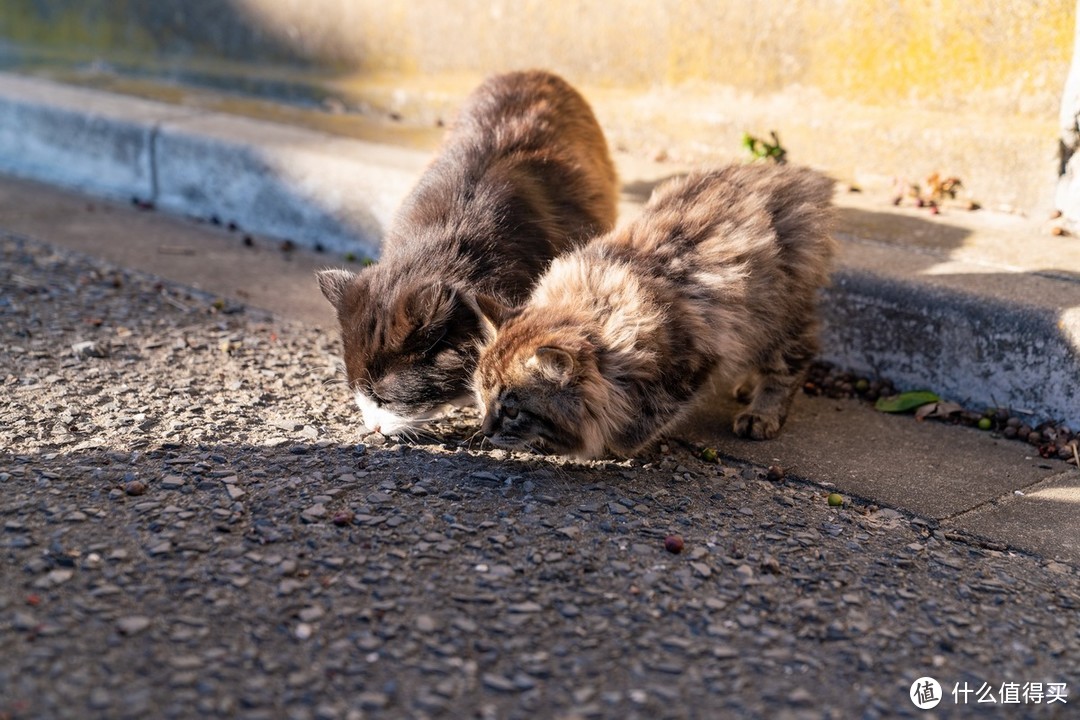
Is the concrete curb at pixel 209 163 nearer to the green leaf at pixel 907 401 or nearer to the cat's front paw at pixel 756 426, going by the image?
the cat's front paw at pixel 756 426

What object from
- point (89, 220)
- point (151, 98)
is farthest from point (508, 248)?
point (151, 98)

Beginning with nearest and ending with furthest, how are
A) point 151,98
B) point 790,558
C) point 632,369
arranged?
point 790,558 < point 632,369 < point 151,98

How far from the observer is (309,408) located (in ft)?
13.6

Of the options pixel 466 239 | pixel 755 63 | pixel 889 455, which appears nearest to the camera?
pixel 889 455

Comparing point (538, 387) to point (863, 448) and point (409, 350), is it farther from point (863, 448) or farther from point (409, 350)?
point (863, 448)

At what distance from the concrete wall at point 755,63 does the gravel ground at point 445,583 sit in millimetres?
2595

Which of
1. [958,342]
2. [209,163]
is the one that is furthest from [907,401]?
[209,163]

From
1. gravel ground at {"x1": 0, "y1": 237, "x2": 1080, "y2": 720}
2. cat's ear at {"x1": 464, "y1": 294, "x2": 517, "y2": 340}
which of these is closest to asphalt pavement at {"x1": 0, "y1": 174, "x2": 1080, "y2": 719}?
gravel ground at {"x1": 0, "y1": 237, "x2": 1080, "y2": 720}

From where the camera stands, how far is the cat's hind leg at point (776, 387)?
416 centimetres

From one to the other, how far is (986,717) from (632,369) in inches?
62.3

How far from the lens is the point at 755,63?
606cm

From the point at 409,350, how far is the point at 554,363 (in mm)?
Result: 586

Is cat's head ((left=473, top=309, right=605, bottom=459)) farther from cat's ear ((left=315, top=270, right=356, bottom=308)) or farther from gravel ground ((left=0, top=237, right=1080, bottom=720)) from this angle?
cat's ear ((left=315, top=270, right=356, bottom=308))

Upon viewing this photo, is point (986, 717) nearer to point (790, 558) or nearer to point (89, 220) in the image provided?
point (790, 558)
